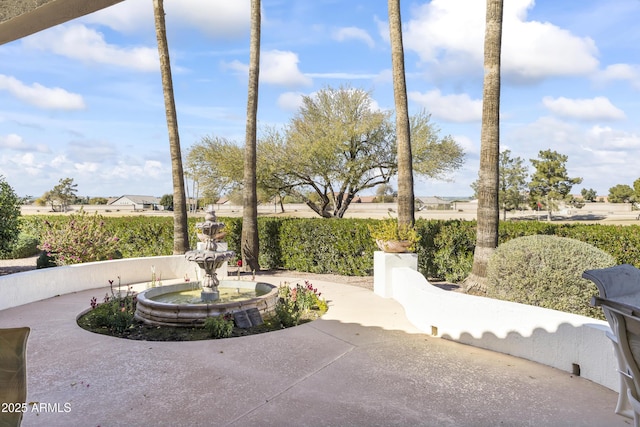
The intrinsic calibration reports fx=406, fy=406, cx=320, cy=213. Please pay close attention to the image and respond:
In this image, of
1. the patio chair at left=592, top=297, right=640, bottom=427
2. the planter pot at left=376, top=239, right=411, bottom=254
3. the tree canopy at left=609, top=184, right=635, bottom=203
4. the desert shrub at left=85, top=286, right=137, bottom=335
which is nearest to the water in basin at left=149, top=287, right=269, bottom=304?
the desert shrub at left=85, top=286, right=137, bottom=335

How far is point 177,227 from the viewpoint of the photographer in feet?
39.5

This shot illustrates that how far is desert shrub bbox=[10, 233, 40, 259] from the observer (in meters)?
16.4

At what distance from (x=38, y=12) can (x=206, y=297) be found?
18.8ft

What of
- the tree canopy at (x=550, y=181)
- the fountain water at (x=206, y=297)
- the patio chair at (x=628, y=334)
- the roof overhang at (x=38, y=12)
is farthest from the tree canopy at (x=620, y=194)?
the roof overhang at (x=38, y=12)

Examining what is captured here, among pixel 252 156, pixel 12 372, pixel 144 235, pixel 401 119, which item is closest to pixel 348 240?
pixel 401 119

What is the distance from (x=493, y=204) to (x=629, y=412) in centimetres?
543

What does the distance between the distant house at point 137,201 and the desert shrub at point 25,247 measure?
246ft

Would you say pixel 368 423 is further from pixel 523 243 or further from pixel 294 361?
pixel 523 243

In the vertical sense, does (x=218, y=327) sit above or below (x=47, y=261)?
below

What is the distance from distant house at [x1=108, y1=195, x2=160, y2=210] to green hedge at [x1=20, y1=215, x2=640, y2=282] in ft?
262

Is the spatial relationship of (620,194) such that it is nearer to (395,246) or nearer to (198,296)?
(395,246)

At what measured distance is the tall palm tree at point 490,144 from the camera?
26.5 feet

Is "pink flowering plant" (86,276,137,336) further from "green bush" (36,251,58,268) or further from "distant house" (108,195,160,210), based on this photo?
"distant house" (108,195,160,210)

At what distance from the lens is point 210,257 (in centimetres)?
702
